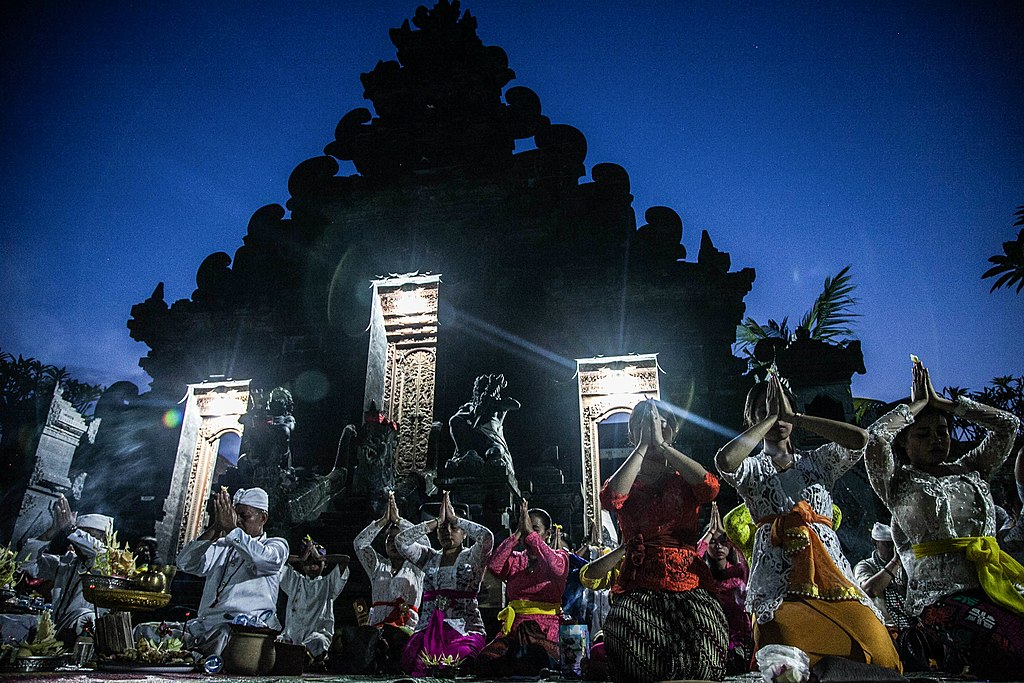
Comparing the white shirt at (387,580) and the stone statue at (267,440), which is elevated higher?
the stone statue at (267,440)

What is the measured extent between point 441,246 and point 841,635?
12002 mm

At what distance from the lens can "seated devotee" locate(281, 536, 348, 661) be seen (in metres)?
8.02

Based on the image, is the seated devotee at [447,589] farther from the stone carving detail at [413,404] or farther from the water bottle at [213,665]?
the stone carving detail at [413,404]

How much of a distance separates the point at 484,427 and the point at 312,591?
3.74 metres

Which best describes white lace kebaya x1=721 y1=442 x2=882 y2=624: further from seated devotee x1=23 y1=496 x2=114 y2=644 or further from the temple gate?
the temple gate

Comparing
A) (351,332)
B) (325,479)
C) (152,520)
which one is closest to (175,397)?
(152,520)

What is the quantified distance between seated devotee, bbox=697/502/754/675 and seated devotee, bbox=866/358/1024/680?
4.01 feet

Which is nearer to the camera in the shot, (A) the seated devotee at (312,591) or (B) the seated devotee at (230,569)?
(B) the seated devotee at (230,569)

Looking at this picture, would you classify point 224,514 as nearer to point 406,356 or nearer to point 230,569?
point 230,569

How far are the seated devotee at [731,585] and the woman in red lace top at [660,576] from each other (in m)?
1.85

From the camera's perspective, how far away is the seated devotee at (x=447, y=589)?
550 centimetres

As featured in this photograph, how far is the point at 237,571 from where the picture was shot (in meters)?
6.21

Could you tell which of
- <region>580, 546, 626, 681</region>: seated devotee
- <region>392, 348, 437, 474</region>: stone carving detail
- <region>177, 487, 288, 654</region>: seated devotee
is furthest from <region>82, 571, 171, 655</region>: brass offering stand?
<region>392, 348, 437, 474</region>: stone carving detail

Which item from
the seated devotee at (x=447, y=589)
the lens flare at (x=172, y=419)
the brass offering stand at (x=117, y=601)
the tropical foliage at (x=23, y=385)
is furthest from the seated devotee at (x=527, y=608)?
the tropical foliage at (x=23, y=385)
